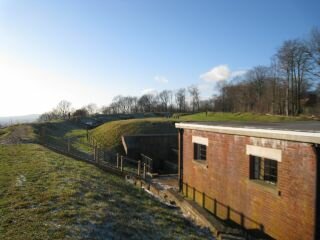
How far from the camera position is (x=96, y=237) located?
737 centimetres

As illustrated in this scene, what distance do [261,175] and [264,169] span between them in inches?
10.3

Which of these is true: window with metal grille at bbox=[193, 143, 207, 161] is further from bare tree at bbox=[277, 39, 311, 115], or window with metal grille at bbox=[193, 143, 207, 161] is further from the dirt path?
bare tree at bbox=[277, 39, 311, 115]

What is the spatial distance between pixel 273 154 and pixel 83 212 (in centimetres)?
532

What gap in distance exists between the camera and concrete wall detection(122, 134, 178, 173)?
2867cm

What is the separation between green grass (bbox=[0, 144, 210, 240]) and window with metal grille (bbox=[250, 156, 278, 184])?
2401 mm

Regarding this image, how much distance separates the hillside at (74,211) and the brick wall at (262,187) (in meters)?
1.74

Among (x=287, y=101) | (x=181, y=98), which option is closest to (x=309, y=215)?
(x=287, y=101)

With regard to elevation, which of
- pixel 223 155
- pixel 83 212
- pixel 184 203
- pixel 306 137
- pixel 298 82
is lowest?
pixel 184 203

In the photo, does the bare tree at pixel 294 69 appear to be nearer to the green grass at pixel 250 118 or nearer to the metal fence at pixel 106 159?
the green grass at pixel 250 118

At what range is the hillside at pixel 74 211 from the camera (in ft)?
24.6

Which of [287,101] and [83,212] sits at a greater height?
[287,101]

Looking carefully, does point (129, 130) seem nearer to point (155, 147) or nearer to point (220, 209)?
point (155, 147)

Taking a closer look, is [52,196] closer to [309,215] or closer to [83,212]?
[83,212]

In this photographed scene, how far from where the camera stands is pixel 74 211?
8.66 meters
